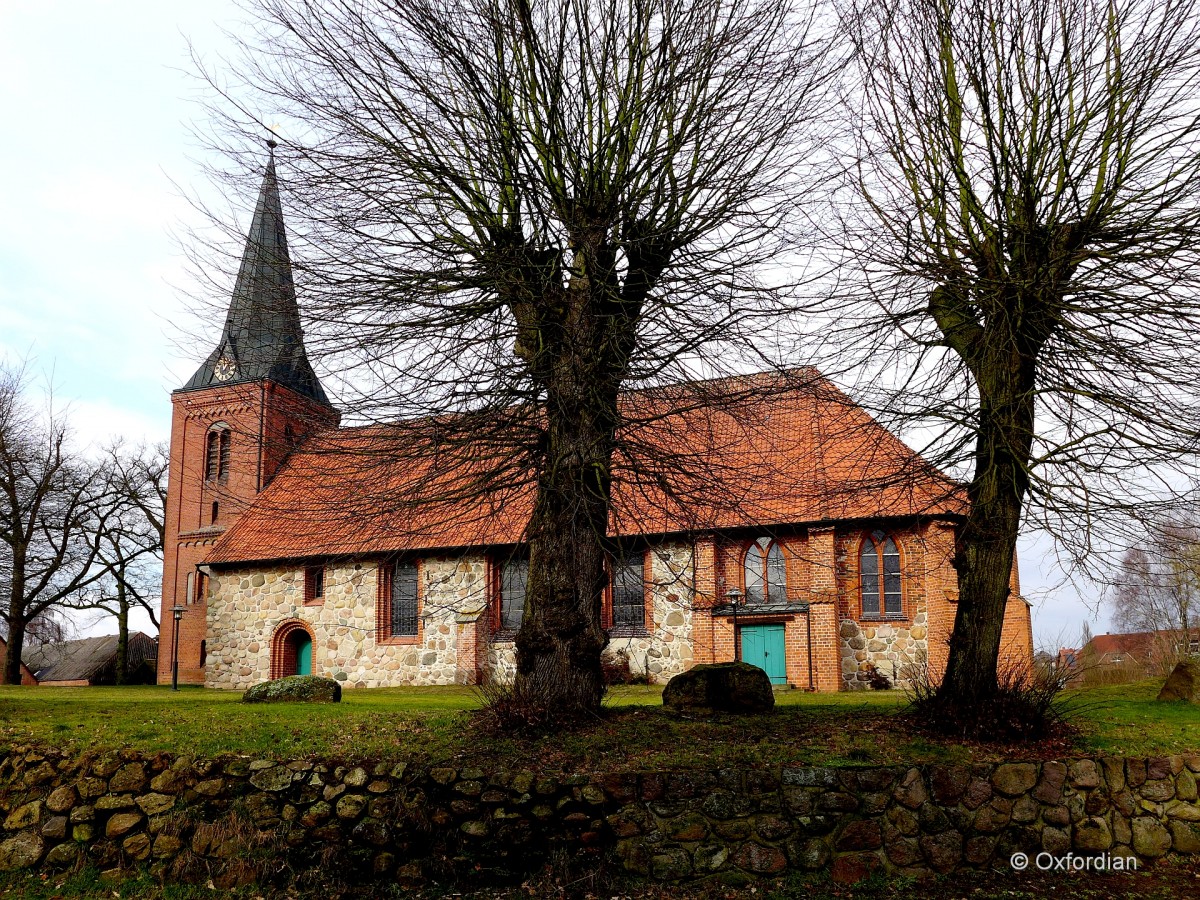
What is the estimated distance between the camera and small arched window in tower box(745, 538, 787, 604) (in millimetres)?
21344

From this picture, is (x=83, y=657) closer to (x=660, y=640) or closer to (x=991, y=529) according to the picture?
(x=660, y=640)

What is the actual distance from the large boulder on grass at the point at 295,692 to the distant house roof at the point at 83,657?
105 feet

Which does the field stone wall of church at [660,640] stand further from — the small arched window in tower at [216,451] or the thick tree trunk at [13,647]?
the thick tree trunk at [13,647]

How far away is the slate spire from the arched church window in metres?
14.4

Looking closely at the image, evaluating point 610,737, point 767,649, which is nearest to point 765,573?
point 767,649

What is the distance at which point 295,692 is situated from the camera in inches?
521

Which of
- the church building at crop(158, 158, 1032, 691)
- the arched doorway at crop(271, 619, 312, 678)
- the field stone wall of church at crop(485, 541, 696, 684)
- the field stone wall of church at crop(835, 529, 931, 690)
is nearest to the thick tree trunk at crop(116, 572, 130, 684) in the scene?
the church building at crop(158, 158, 1032, 691)

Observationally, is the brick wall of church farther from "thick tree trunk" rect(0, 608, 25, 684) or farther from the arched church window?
"thick tree trunk" rect(0, 608, 25, 684)

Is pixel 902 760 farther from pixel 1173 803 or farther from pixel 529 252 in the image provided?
pixel 529 252

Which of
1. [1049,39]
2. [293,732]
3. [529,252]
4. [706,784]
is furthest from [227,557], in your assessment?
[1049,39]

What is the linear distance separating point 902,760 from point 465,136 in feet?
24.1

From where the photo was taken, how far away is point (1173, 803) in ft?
25.8

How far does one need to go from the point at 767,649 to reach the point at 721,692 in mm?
11655

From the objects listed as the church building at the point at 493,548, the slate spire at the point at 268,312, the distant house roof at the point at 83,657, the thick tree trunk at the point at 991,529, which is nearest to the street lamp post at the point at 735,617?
the church building at the point at 493,548
